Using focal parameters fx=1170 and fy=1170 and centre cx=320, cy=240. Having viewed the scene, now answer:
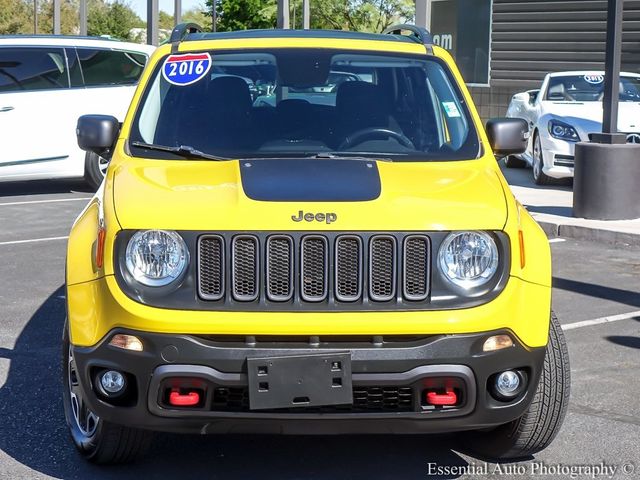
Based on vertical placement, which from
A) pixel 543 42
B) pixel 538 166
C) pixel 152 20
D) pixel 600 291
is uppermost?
pixel 152 20

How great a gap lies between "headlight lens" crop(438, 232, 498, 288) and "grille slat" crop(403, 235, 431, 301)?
58 millimetres

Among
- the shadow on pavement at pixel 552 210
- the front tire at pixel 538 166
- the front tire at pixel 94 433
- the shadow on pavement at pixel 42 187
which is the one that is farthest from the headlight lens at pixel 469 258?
the shadow on pavement at pixel 42 187

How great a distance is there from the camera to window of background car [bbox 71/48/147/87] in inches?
560

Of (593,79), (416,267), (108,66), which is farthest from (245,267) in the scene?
(593,79)

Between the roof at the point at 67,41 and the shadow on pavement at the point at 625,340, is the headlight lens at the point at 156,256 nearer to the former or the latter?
the shadow on pavement at the point at 625,340

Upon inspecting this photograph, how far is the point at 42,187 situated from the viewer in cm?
1535

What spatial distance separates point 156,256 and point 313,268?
1.84ft

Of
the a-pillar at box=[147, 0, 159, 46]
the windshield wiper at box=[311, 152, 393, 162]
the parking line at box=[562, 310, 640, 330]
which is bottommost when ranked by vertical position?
the parking line at box=[562, 310, 640, 330]

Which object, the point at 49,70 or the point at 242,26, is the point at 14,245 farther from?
the point at 242,26

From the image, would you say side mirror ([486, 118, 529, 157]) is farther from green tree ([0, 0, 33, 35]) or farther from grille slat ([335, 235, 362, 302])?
green tree ([0, 0, 33, 35])

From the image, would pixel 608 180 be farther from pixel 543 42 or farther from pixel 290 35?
pixel 543 42

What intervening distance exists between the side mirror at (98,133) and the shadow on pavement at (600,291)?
427 centimetres

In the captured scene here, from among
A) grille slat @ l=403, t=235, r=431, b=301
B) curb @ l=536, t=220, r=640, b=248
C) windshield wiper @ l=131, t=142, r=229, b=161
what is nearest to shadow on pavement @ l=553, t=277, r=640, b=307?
curb @ l=536, t=220, r=640, b=248

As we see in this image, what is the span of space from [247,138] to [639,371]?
8.44ft
